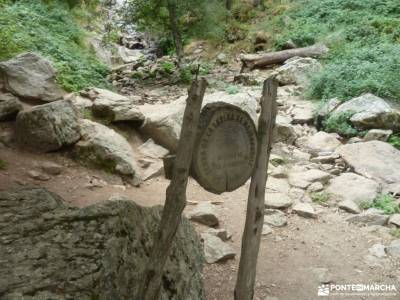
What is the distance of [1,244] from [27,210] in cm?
52

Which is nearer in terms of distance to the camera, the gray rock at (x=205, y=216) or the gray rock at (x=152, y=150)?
the gray rock at (x=205, y=216)

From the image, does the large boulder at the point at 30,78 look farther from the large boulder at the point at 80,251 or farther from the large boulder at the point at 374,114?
the large boulder at the point at 374,114

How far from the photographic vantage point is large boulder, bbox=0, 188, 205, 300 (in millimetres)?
2391

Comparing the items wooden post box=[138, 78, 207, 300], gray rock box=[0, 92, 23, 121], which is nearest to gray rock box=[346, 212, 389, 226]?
wooden post box=[138, 78, 207, 300]

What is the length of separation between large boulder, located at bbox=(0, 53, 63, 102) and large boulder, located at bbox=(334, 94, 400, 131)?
5810 millimetres

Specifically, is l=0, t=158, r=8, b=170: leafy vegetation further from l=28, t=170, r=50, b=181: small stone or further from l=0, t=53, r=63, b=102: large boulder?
l=0, t=53, r=63, b=102: large boulder

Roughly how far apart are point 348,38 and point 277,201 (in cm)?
866

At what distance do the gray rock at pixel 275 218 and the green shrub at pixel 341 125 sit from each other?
3178mm

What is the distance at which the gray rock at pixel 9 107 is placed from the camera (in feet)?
20.7

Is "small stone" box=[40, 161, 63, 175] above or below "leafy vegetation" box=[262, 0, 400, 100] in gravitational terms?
below

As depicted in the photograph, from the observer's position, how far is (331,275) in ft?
15.4

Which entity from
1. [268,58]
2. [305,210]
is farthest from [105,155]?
[268,58]

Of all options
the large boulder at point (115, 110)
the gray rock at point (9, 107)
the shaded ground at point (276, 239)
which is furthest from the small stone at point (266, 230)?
the gray rock at point (9, 107)

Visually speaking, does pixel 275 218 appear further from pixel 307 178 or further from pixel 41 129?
pixel 41 129
